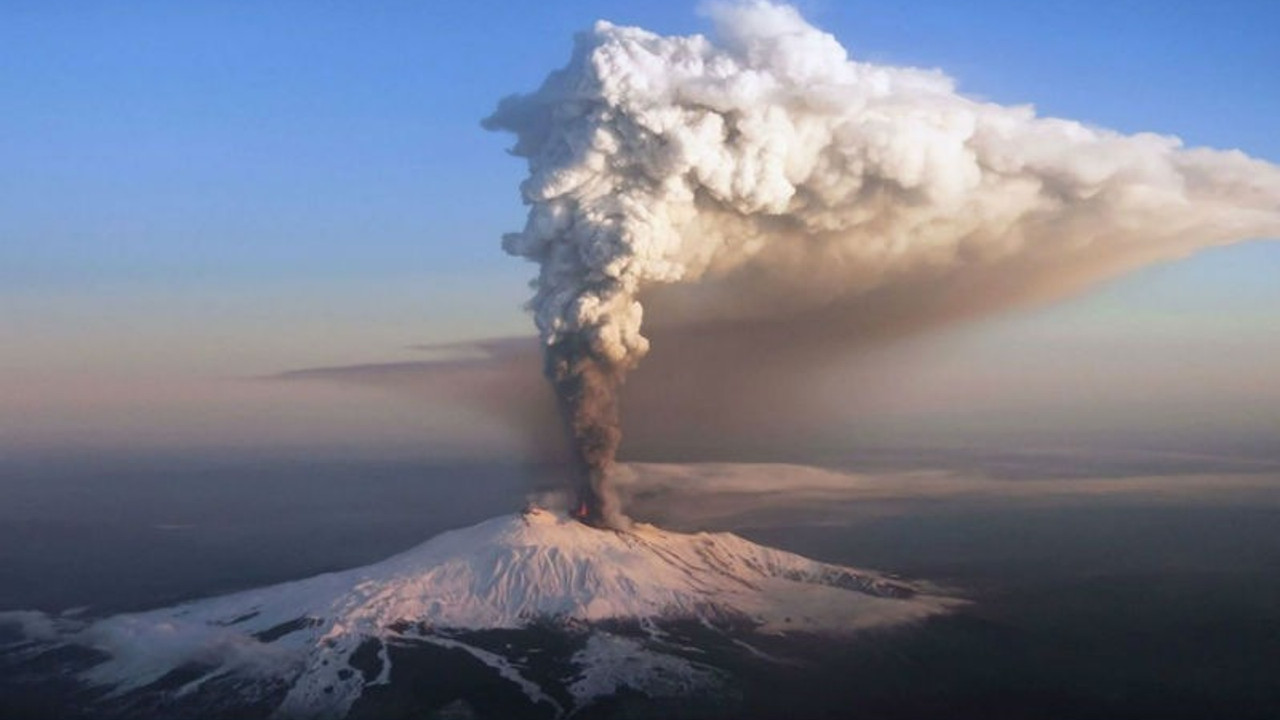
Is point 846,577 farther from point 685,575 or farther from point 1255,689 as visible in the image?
point 1255,689

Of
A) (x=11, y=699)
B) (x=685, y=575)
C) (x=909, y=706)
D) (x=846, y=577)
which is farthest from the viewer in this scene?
(x=846, y=577)

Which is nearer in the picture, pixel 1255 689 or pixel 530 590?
pixel 1255 689

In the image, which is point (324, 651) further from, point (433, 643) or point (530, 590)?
point (530, 590)

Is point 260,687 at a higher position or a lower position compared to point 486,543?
lower

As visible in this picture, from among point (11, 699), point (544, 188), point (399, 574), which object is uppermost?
point (544, 188)

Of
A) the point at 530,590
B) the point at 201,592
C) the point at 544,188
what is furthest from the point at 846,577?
the point at 201,592

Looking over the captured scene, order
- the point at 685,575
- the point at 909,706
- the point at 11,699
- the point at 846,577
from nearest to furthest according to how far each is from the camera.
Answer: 1. the point at 909,706
2. the point at 11,699
3. the point at 685,575
4. the point at 846,577

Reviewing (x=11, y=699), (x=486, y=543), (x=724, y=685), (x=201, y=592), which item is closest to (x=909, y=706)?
(x=724, y=685)
